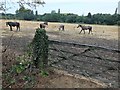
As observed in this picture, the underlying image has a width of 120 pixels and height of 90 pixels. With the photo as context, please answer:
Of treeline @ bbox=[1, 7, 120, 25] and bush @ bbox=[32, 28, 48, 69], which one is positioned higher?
bush @ bbox=[32, 28, 48, 69]

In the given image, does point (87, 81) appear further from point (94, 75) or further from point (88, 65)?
point (88, 65)

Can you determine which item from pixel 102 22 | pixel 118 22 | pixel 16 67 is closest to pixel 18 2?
pixel 16 67

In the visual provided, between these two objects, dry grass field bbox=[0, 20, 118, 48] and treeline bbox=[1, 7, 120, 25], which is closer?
dry grass field bbox=[0, 20, 118, 48]

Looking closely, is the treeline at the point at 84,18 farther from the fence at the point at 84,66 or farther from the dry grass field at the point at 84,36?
the fence at the point at 84,66

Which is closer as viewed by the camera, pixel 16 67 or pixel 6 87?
pixel 6 87

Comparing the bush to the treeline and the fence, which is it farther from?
the treeline

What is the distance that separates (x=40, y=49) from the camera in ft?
32.3

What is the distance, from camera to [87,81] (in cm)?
895

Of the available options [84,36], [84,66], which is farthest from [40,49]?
[84,36]

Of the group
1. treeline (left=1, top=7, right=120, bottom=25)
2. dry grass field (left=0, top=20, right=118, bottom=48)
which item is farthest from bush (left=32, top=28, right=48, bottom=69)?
treeline (left=1, top=7, right=120, bottom=25)

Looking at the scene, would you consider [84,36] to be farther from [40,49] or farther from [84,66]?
[40,49]

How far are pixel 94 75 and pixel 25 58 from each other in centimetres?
253

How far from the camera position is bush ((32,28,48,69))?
32.2ft

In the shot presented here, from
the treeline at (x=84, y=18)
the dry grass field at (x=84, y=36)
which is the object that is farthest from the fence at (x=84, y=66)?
the treeline at (x=84, y=18)
